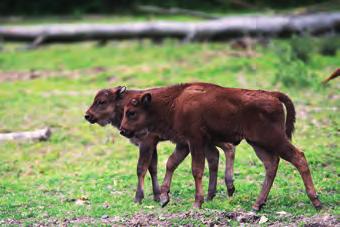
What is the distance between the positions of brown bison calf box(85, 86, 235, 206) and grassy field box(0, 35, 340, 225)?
29 centimetres

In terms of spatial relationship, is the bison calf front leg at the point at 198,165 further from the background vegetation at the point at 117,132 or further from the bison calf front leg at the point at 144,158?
the bison calf front leg at the point at 144,158

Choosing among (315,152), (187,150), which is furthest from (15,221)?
(315,152)

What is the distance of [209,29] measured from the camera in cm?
2534

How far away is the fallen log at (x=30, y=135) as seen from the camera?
15445 millimetres

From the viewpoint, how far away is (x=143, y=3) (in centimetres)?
3509

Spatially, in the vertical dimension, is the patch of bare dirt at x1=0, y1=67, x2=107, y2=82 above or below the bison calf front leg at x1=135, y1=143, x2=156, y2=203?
below

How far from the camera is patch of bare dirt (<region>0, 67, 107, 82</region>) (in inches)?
882

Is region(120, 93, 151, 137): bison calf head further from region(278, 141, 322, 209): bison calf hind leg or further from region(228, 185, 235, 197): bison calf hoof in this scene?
region(278, 141, 322, 209): bison calf hind leg

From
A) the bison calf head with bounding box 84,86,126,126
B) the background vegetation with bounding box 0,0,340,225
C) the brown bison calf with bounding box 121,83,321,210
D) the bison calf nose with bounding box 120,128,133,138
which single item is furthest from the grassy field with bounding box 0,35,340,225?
the bison calf head with bounding box 84,86,126,126

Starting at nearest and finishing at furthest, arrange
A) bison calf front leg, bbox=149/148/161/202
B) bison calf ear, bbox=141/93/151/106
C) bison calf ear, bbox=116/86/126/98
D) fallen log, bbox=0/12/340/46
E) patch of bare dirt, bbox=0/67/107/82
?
bison calf ear, bbox=141/93/151/106 < bison calf front leg, bbox=149/148/161/202 < bison calf ear, bbox=116/86/126/98 < patch of bare dirt, bbox=0/67/107/82 < fallen log, bbox=0/12/340/46

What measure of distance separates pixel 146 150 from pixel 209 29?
14.8 meters

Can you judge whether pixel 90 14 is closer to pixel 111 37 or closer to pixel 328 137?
pixel 111 37

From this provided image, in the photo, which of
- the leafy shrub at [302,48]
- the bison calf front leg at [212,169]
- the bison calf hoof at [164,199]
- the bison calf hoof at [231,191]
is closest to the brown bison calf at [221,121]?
the bison calf front leg at [212,169]

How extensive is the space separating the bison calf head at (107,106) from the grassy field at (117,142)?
1.14m
